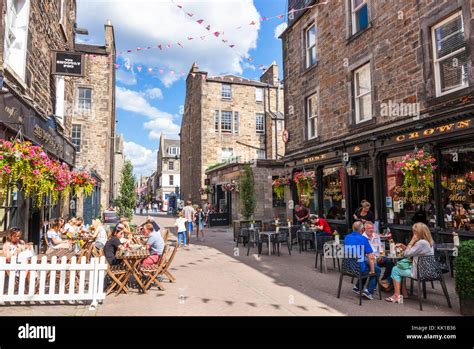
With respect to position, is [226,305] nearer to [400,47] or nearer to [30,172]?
[30,172]

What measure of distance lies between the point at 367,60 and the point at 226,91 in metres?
20.2

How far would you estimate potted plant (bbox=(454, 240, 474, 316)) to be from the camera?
4.72 metres

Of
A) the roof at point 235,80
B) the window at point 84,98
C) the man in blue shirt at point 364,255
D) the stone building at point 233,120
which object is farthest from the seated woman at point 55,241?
the roof at point 235,80

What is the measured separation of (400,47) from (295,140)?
6612mm

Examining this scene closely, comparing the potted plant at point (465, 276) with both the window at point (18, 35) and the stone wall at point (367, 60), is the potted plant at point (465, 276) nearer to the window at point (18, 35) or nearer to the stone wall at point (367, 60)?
the stone wall at point (367, 60)

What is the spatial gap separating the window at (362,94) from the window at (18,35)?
34.1ft

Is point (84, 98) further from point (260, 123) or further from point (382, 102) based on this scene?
point (382, 102)

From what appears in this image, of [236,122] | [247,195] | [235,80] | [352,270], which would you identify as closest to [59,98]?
[247,195]

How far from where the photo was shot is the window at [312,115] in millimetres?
14076

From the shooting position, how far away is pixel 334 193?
1280 centimetres

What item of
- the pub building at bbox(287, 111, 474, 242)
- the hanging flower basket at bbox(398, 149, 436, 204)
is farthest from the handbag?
the hanging flower basket at bbox(398, 149, 436, 204)

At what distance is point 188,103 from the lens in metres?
34.5

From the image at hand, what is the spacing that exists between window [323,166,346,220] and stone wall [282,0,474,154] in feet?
4.53
